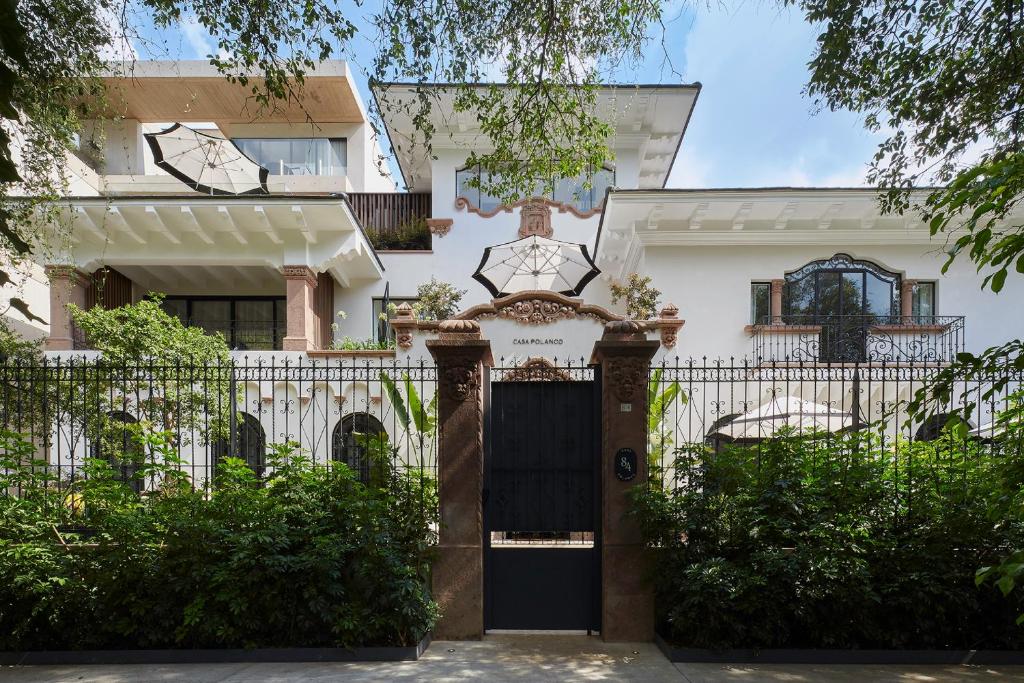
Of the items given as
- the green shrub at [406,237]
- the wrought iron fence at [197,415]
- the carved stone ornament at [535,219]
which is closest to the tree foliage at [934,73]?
the wrought iron fence at [197,415]

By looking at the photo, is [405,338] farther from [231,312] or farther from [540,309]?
[231,312]

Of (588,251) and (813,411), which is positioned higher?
(588,251)

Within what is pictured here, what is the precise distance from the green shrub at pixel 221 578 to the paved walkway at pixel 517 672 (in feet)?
0.98

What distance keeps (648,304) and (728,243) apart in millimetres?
2365

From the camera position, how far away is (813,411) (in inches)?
368

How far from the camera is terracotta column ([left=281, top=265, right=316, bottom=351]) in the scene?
15336 millimetres

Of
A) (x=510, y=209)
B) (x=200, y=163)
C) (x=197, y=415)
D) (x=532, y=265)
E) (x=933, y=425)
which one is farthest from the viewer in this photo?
(x=510, y=209)

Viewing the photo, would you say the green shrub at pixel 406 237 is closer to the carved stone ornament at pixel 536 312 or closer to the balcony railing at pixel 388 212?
the balcony railing at pixel 388 212

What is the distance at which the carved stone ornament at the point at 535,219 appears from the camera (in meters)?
17.2

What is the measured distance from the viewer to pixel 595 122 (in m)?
7.89

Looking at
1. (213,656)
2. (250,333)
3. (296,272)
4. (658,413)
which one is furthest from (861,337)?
(250,333)

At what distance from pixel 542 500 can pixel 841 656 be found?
10.5 feet

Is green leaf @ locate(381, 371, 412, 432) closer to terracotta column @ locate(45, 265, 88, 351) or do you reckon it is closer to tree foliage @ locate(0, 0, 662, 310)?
tree foliage @ locate(0, 0, 662, 310)

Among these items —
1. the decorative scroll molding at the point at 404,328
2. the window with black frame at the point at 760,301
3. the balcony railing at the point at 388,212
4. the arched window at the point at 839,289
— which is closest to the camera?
the decorative scroll molding at the point at 404,328
